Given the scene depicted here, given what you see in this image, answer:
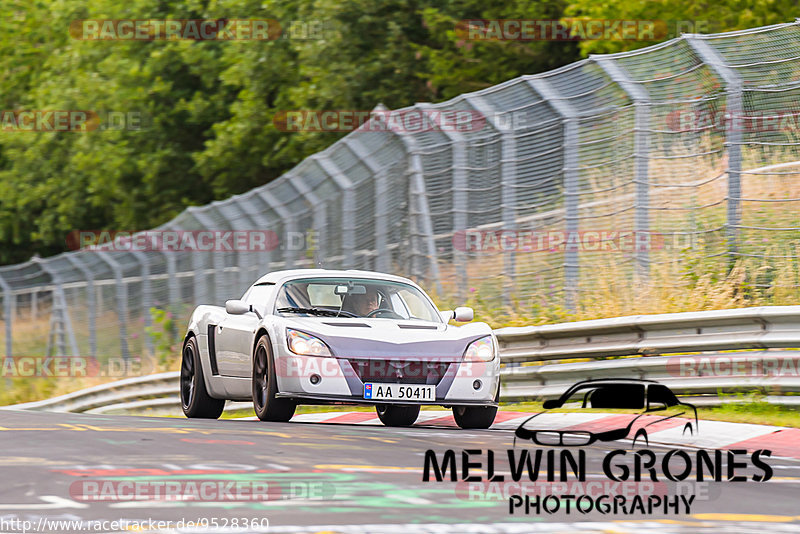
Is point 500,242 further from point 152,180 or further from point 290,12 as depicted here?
point 152,180

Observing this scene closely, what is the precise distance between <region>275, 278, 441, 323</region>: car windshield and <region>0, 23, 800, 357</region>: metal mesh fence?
2562 mm

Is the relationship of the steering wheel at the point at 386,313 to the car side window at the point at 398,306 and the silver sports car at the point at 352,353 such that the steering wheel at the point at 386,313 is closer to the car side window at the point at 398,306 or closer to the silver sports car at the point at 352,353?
the silver sports car at the point at 352,353

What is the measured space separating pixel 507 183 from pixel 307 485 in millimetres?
8748

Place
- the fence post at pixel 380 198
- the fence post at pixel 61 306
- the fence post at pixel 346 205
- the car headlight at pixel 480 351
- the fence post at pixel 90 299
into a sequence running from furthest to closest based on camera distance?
the fence post at pixel 61 306 < the fence post at pixel 90 299 < the fence post at pixel 346 205 < the fence post at pixel 380 198 < the car headlight at pixel 480 351

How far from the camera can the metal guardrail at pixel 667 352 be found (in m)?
10.9

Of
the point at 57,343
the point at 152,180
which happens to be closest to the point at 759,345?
the point at 57,343

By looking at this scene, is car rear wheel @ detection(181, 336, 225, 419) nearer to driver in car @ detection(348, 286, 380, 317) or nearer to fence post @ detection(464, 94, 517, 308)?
driver in car @ detection(348, 286, 380, 317)

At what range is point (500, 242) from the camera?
1534cm

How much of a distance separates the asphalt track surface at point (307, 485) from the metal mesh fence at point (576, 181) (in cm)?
424

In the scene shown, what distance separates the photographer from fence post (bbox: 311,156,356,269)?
739 inches

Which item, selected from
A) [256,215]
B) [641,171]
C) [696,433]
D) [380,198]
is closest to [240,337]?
[696,433]

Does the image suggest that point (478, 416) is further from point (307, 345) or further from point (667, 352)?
point (667, 352)

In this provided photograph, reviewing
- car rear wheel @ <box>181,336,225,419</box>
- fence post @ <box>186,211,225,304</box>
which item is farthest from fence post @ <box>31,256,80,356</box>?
car rear wheel @ <box>181,336,225,419</box>

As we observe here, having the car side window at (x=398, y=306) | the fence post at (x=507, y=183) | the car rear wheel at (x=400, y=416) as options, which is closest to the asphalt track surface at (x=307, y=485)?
the car side window at (x=398, y=306)
